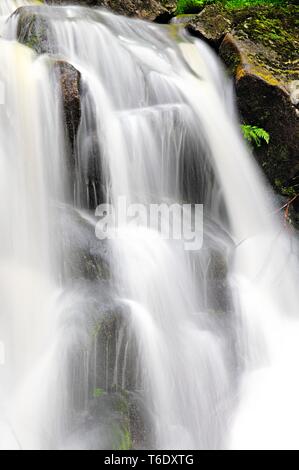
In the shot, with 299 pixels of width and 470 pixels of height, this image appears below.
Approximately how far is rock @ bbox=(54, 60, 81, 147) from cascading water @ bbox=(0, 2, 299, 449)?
0.17ft

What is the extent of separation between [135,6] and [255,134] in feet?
12.4

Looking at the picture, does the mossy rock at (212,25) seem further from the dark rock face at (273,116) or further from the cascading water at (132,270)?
the dark rock face at (273,116)

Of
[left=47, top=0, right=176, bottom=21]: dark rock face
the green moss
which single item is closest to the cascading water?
the green moss

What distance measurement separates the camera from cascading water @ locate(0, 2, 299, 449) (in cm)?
354

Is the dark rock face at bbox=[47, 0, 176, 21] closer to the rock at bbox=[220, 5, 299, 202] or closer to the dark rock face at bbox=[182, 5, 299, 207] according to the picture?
the dark rock face at bbox=[182, 5, 299, 207]

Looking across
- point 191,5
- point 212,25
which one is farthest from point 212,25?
point 191,5

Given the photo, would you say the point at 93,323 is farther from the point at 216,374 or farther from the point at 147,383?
the point at 216,374

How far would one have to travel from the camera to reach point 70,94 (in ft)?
15.4

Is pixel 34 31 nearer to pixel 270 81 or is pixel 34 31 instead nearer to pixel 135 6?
pixel 270 81

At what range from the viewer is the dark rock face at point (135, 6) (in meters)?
7.97

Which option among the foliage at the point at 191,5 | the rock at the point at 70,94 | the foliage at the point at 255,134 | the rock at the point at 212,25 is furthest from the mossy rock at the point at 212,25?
the rock at the point at 70,94
